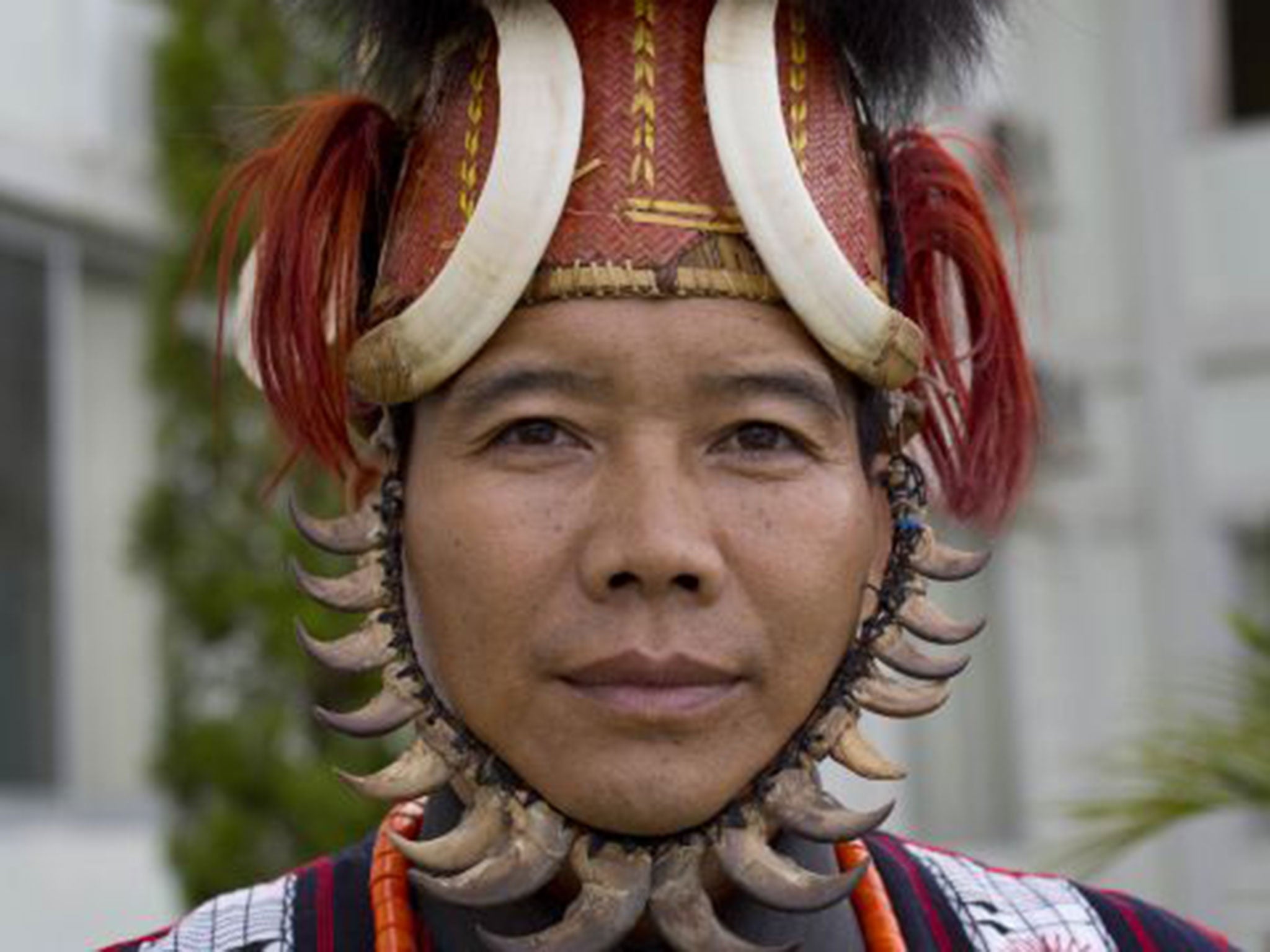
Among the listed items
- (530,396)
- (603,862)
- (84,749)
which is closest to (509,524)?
(530,396)

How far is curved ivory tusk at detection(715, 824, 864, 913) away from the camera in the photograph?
2141 mm

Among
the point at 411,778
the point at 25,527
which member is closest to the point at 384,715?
the point at 411,778

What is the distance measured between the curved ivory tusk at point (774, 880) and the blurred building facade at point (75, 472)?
5.07m

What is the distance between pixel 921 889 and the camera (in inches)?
97.9

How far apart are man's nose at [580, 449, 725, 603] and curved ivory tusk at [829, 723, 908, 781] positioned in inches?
9.1

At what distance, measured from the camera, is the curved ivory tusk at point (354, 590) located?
2256mm

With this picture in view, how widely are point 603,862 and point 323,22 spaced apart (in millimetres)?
886

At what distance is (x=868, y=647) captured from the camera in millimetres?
2250

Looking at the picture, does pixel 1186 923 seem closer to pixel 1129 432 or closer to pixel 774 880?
pixel 774 880

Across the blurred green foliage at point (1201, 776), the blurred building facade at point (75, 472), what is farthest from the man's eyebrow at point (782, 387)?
the blurred building facade at point (75, 472)

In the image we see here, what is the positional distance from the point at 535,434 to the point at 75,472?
18.3 feet

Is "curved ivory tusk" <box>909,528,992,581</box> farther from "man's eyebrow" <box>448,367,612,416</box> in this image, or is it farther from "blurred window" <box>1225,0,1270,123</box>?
"blurred window" <box>1225,0,1270,123</box>

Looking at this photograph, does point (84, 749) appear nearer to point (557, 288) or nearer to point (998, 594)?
point (998, 594)

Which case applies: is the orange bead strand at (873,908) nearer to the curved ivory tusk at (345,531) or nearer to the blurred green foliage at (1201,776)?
the curved ivory tusk at (345,531)
